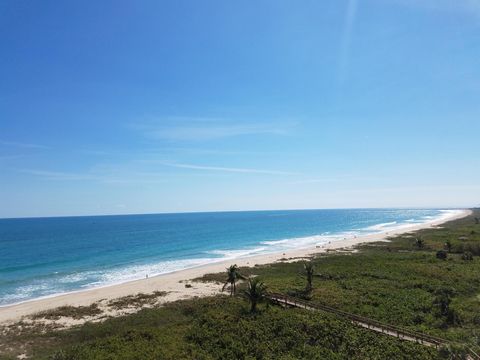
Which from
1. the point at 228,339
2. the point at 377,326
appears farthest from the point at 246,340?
the point at 377,326

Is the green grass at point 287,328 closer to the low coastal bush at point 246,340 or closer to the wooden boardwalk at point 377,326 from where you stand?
the low coastal bush at point 246,340

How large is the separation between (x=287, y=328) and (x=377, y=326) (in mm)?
8840

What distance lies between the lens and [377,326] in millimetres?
32031

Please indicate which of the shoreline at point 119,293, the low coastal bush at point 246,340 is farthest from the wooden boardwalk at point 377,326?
the shoreline at point 119,293

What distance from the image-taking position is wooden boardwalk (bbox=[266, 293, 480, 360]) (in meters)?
28.3

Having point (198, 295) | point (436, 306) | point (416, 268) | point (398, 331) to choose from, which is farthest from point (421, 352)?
point (416, 268)

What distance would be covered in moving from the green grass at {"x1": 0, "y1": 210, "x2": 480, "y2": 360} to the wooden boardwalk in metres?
1.40

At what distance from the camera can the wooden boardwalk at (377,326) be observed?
28.3m

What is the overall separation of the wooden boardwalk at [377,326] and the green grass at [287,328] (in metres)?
1.40

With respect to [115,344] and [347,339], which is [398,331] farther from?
[115,344]

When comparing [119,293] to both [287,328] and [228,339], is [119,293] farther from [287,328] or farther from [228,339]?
[287,328]

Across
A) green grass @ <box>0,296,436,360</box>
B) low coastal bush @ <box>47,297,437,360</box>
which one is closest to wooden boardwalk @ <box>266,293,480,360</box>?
low coastal bush @ <box>47,297,437,360</box>

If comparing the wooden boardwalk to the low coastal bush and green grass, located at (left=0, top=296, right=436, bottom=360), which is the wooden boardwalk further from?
green grass, located at (left=0, top=296, right=436, bottom=360)

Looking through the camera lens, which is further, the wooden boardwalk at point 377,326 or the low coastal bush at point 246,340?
the wooden boardwalk at point 377,326
